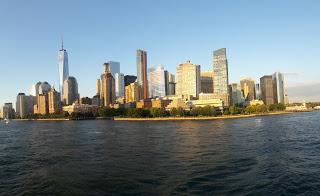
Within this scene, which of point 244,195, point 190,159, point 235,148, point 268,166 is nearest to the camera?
point 244,195

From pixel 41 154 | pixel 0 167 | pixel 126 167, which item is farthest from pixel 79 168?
pixel 41 154

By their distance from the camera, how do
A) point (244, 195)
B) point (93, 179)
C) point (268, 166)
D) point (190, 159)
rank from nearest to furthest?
1. point (244, 195)
2. point (93, 179)
3. point (268, 166)
4. point (190, 159)

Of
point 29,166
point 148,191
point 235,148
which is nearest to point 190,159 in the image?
point 235,148

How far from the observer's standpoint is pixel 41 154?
6525 cm

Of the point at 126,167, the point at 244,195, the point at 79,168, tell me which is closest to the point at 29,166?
the point at 79,168

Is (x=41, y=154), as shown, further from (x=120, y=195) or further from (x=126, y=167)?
(x=120, y=195)

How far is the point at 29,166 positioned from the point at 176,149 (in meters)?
27.1

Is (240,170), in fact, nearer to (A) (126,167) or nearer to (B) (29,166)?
(A) (126,167)

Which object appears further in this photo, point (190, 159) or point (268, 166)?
point (190, 159)

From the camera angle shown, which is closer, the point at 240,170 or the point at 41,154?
the point at 240,170

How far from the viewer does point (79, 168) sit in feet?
157

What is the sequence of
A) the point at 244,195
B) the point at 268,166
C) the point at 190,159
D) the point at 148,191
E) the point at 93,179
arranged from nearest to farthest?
the point at 244,195 < the point at 148,191 < the point at 93,179 < the point at 268,166 < the point at 190,159

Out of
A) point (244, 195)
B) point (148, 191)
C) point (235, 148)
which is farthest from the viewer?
point (235, 148)

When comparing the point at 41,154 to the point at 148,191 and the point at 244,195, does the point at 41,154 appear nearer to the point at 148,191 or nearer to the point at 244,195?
the point at 148,191
